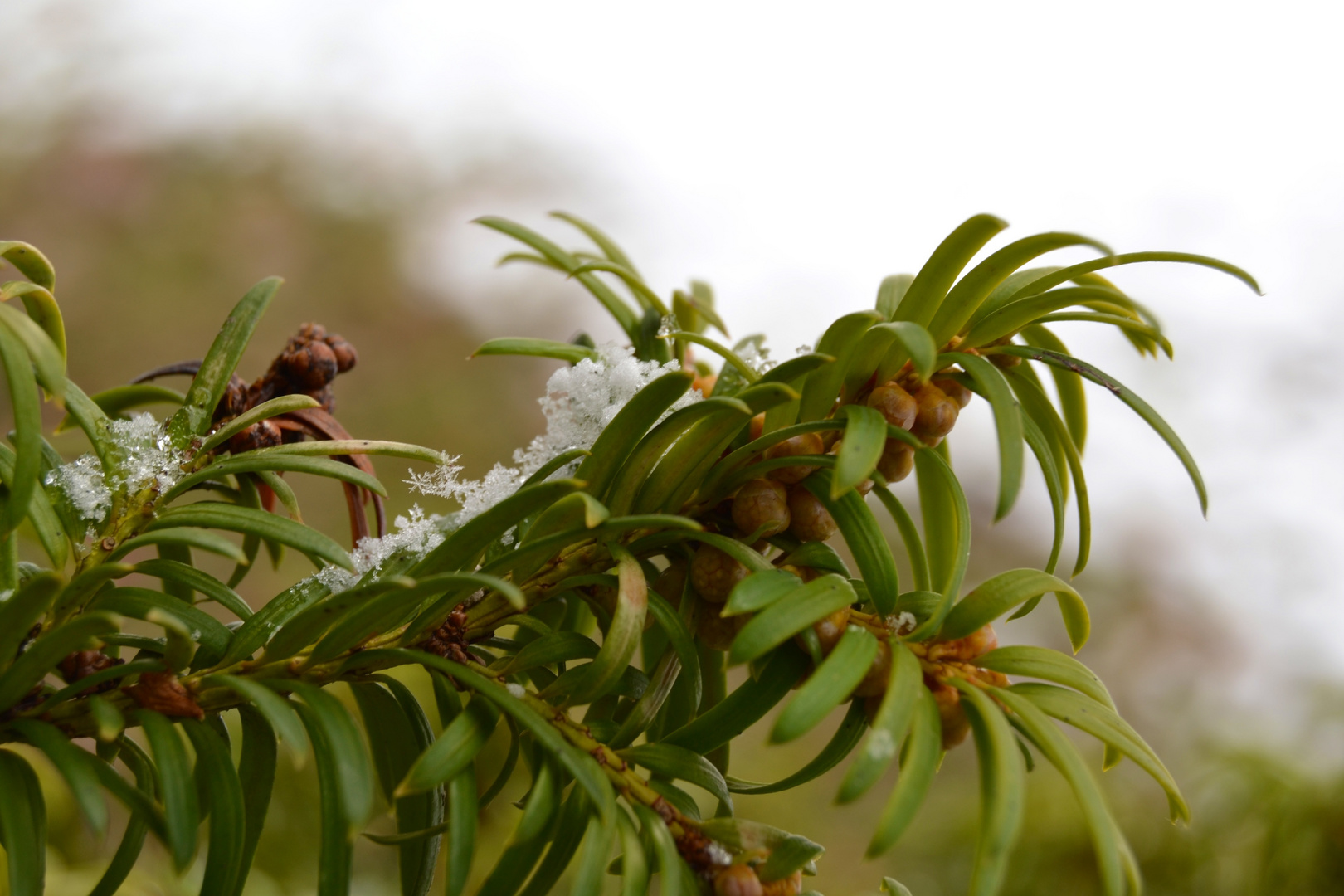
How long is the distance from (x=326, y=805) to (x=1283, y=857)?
123 cm

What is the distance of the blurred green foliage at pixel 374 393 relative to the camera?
1.16 meters

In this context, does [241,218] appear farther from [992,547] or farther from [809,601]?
[809,601]

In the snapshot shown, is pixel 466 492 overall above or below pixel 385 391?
above

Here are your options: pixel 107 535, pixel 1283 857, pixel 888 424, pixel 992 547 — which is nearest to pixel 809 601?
pixel 888 424

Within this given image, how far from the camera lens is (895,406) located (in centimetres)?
25

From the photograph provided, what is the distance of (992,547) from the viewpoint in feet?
8.30

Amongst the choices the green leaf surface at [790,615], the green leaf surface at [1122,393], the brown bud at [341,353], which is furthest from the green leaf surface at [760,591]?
the brown bud at [341,353]

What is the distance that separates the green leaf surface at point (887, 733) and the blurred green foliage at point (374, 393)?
0.97 metres

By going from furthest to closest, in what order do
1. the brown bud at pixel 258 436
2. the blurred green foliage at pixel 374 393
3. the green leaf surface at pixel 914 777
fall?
the blurred green foliage at pixel 374 393, the brown bud at pixel 258 436, the green leaf surface at pixel 914 777

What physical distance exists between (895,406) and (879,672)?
0.24ft

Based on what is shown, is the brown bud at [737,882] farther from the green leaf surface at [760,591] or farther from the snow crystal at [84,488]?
the snow crystal at [84,488]

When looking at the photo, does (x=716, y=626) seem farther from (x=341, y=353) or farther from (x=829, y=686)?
(x=341, y=353)

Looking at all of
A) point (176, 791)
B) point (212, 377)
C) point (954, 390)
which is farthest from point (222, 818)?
point (954, 390)

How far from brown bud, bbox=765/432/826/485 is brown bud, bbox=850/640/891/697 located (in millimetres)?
52
